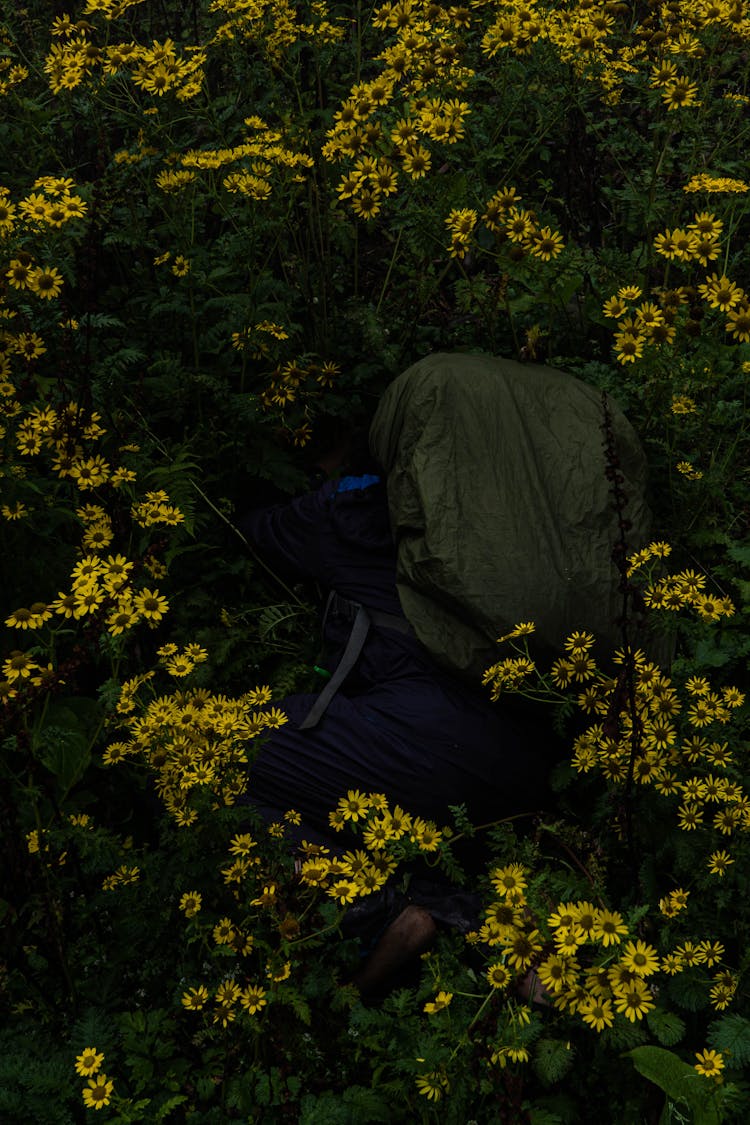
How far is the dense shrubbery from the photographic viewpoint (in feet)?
7.63

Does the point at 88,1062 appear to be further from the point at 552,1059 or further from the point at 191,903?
the point at 552,1059

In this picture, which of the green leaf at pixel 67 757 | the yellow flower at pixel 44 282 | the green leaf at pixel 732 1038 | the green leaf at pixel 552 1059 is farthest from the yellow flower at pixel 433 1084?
the yellow flower at pixel 44 282

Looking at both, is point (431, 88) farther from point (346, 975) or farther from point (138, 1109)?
point (138, 1109)

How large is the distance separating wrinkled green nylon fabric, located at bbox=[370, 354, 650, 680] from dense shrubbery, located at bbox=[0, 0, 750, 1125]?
0.49 feet

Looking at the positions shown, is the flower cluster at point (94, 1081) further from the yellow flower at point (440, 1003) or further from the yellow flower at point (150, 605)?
the yellow flower at point (150, 605)

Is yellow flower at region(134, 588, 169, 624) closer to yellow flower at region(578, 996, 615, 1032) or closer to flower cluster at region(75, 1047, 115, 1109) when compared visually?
flower cluster at region(75, 1047, 115, 1109)

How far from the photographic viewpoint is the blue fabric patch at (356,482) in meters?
3.59

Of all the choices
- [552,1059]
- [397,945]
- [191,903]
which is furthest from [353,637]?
[552,1059]

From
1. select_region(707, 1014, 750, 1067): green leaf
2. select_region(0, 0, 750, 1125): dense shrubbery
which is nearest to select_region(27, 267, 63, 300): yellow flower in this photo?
select_region(0, 0, 750, 1125): dense shrubbery

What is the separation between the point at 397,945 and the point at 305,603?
1.42 meters

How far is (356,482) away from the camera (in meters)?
3.63

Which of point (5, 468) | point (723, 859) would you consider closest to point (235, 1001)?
point (723, 859)

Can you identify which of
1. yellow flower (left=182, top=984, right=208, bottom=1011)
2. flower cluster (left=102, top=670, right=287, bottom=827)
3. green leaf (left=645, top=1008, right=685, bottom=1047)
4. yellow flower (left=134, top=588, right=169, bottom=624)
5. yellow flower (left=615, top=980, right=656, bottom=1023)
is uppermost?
yellow flower (left=134, top=588, right=169, bottom=624)

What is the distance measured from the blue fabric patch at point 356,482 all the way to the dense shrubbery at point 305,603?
365 millimetres
